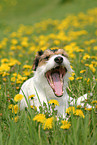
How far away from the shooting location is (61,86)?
8.53 ft

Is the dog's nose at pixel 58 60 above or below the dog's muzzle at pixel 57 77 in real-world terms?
above

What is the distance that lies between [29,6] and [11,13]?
2826 mm

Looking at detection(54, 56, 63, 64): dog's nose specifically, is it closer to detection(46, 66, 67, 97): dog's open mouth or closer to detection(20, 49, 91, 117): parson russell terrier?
detection(20, 49, 91, 117): parson russell terrier

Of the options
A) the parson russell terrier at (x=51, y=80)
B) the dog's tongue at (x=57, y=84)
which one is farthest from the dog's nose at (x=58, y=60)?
the dog's tongue at (x=57, y=84)

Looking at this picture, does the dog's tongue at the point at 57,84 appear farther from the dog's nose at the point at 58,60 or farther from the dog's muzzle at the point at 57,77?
the dog's nose at the point at 58,60

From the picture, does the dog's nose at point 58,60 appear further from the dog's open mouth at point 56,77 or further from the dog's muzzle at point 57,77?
the dog's open mouth at point 56,77

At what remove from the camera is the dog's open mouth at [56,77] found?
259 cm

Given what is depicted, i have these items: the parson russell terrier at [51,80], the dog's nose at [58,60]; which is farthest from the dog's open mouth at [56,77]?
the dog's nose at [58,60]

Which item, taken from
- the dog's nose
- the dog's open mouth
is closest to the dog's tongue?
the dog's open mouth

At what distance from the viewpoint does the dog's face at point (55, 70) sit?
2.54 m

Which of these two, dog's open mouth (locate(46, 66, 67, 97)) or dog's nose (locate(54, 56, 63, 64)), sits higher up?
dog's nose (locate(54, 56, 63, 64))

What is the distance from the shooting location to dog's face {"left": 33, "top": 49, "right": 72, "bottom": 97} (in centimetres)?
254

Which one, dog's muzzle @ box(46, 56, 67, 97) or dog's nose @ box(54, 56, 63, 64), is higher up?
dog's nose @ box(54, 56, 63, 64)

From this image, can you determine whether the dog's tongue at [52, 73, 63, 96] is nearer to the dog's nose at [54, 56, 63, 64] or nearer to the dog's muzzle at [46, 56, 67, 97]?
the dog's muzzle at [46, 56, 67, 97]
